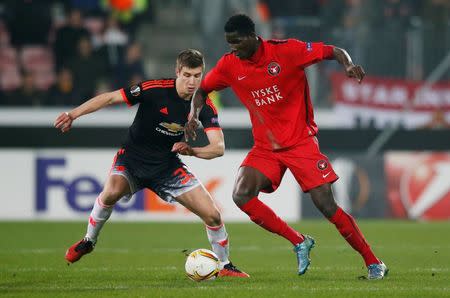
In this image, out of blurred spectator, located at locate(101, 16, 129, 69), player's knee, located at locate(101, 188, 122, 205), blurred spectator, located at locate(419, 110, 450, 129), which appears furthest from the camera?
blurred spectator, located at locate(101, 16, 129, 69)

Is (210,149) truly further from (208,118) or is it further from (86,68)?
(86,68)

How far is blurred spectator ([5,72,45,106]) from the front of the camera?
17359mm

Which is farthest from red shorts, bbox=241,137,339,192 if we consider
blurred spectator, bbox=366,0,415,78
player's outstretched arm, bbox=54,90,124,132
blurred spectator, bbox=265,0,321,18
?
blurred spectator, bbox=265,0,321,18

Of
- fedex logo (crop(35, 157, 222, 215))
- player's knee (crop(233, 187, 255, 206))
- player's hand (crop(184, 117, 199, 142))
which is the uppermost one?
player's hand (crop(184, 117, 199, 142))

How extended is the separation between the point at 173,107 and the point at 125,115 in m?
8.06

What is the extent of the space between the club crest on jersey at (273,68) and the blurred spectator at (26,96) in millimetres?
9322

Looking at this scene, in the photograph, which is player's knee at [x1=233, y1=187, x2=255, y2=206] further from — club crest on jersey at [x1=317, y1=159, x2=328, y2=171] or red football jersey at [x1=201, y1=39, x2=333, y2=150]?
club crest on jersey at [x1=317, y1=159, x2=328, y2=171]

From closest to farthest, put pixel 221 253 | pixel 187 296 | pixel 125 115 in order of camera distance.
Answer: pixel 187 296 < pixel 221 253 < pixel 125 115

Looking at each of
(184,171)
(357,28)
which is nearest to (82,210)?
(357,28)

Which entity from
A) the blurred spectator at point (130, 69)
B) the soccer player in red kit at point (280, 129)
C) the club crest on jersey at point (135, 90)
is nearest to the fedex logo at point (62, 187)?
the blurred spectator at point (130, 69)

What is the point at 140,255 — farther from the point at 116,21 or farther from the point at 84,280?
the point at 116,21

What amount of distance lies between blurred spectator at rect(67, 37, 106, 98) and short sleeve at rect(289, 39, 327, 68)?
9.29 metres

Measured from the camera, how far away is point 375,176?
1686 cm

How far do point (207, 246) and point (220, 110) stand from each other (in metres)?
5.29
